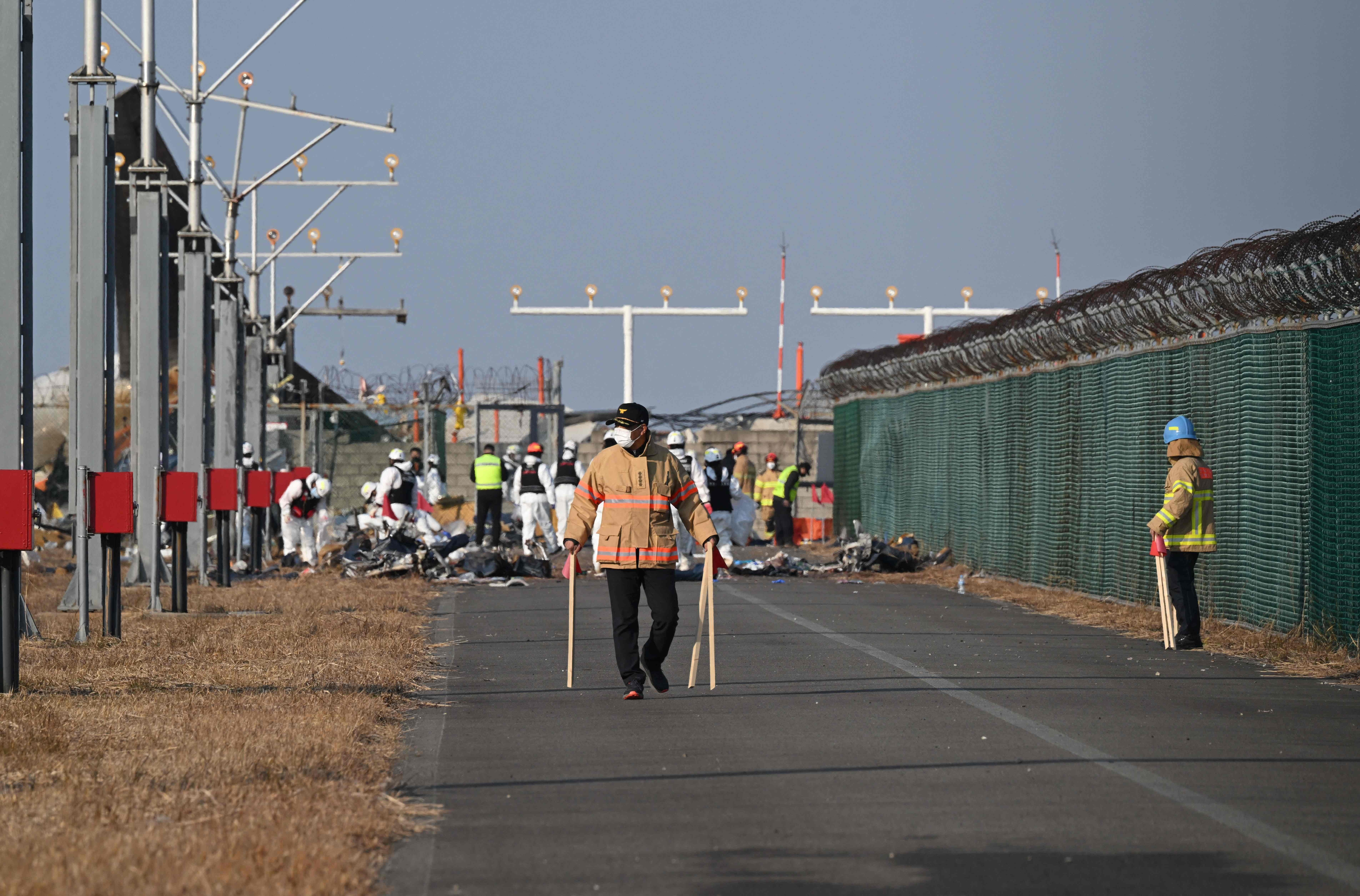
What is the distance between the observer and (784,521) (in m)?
31.7

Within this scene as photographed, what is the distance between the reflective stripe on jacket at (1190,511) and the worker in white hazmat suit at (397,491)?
1252 centimetres

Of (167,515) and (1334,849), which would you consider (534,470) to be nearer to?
(167,515)

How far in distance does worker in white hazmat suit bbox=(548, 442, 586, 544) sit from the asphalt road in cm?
1352

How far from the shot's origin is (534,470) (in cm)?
2692

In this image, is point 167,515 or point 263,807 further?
point 167,515

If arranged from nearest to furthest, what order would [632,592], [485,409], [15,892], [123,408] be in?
[15,892], [632,592], [485,409], [123,408]

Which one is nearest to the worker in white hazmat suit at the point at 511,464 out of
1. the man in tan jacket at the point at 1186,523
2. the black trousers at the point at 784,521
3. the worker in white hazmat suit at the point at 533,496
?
the worker in white hazmat suit at the point at 533,496

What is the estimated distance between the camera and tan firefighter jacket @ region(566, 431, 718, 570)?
33.4 feet

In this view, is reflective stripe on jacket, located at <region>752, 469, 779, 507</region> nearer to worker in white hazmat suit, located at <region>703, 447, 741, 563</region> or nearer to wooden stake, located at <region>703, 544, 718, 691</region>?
worker in white hazmat suit, located at <region>703, 447, 741, 563</region>

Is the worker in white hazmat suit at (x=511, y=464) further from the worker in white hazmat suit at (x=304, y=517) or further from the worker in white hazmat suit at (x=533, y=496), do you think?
the worker in white hazmat suit at (x=304, y=517)

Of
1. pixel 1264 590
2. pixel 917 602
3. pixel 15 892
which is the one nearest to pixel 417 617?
pixel 917 602

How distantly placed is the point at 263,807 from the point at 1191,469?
27.9 ft

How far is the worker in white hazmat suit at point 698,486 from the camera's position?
21.9m

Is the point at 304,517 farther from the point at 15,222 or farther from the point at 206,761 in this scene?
the point at 206,761
